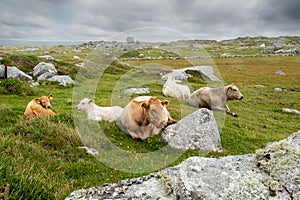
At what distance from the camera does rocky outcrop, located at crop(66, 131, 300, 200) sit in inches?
143

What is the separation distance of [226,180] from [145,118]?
28.1ft

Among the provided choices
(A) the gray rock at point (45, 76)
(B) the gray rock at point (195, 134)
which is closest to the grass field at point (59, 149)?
(B) the gray rock at point (195, 134)

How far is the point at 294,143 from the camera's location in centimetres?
418

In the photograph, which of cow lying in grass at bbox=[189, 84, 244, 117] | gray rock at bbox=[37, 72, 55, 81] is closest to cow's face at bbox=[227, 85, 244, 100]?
cow lying in grass at bbox=[189, 84, 244, 117]

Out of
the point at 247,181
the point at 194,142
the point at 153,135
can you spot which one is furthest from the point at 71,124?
the point at 247,181

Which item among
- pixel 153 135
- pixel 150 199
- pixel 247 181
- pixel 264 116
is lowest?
pixel 264 116

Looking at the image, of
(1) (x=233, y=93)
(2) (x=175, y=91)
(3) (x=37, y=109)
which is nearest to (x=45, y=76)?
(2) (x=175, y=91)

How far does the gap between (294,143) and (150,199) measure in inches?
98.1

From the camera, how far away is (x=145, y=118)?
12.3 metres

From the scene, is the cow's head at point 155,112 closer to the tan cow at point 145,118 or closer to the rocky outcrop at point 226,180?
the tan cow at point 145,118

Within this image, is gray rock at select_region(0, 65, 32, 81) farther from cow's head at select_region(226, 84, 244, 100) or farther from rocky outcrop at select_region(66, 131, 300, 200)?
rocky outcrop at select_region(66, 131, 300, 200)

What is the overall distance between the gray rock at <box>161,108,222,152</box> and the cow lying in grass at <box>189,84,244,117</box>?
8804 millimetres

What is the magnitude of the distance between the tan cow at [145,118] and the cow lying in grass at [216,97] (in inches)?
370

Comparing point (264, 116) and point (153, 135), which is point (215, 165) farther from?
point (264, 116)
